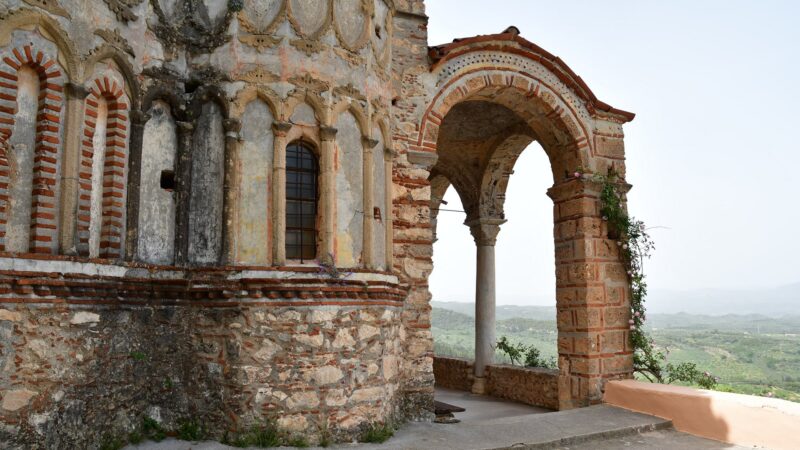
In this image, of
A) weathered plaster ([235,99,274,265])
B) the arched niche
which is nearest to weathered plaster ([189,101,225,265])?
weathered plaster ([235,99,274,265])

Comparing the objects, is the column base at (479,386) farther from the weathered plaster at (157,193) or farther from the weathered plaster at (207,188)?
the weathered plaster at (157,193)

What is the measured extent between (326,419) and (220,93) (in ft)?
12.3

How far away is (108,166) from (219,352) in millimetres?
2220

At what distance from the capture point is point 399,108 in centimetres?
902

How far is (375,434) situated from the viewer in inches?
276

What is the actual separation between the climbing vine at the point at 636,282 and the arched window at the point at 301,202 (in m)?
5.09

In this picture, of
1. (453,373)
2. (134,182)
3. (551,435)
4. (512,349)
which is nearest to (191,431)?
(134,182)

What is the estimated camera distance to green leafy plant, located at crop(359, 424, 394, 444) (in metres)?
6.96

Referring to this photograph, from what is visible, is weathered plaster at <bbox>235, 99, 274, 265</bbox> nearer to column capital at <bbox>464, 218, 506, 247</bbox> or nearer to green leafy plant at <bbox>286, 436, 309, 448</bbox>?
green leafy plant at <bbox>286, 436, 309, 448</bbox>

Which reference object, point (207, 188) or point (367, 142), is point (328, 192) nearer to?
point (367, 142)

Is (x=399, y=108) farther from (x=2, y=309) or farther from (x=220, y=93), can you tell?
(x=2, y=309)

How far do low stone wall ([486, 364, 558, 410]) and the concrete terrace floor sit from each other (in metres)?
1.65

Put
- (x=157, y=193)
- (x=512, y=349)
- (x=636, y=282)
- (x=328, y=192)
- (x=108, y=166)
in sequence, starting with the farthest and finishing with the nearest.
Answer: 1. (x=512, y=349)
2. (x=636, y=282)
3. (x=328, y=192)
4. (x=157, y=193)
5. (x=108, y=166)

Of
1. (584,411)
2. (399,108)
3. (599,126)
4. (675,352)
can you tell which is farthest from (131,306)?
(675,352)
